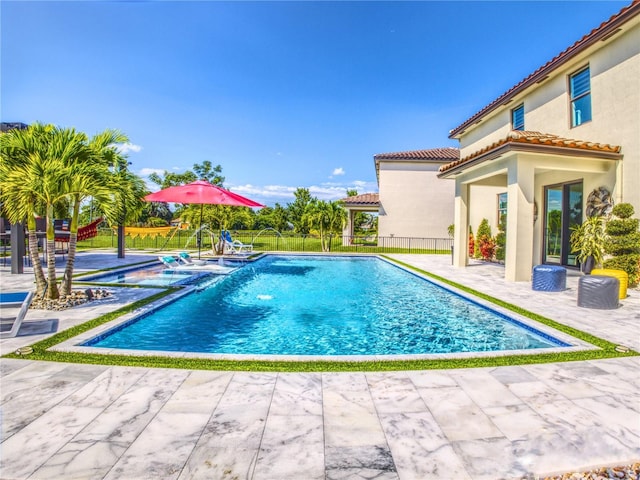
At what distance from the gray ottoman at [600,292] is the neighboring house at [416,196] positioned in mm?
18712

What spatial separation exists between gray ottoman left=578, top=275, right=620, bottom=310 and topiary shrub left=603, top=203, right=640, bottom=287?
2538 millimetres

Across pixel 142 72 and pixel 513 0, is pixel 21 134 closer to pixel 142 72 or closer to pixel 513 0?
pixel 142 72

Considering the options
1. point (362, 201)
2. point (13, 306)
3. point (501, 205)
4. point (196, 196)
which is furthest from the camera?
point (362, 201)

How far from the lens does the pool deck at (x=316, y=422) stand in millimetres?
Result: 2404

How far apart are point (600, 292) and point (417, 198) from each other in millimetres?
19231

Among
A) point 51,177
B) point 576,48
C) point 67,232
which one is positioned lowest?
point 67,232

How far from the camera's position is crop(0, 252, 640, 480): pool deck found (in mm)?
2404

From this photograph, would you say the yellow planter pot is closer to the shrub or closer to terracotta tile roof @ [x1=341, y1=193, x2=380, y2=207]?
the shrub

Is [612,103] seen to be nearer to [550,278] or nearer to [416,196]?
[550,278]

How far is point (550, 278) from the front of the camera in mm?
8891

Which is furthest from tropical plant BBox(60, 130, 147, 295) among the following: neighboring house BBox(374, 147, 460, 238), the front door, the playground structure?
neighboring house BBox(374, 147, 460, 238)

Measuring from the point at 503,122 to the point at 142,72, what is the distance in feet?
51.8

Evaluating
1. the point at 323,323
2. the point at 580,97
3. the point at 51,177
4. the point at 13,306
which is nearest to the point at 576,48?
the point at 580,97

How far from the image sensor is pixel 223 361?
4391 millimetres
